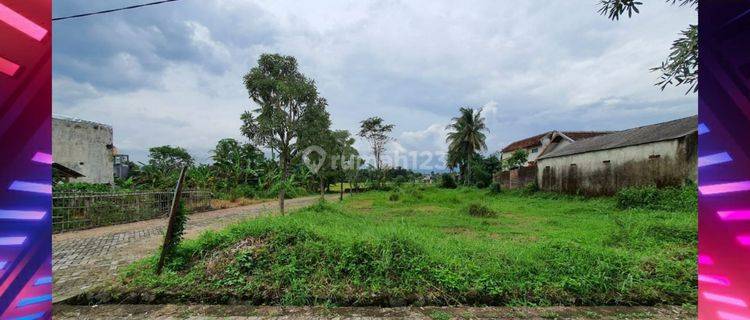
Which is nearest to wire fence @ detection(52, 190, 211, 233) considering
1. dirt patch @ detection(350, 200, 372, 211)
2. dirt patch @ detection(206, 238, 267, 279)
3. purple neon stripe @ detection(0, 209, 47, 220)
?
dirt patch @ detection(206, 238, 267, 279)

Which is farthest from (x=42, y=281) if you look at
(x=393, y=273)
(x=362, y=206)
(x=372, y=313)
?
(x=362, y=206)

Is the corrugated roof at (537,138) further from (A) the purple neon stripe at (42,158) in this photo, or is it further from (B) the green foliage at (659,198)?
(A) the purple neon stripe at (42,158)

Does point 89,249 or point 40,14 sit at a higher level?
point 40,14

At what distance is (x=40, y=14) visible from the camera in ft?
2.15

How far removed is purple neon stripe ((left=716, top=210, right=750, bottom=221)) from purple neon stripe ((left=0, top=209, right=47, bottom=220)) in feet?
4.72

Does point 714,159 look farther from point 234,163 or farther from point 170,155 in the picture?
point 170,155

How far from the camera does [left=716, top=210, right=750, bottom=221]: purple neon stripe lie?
65 centimetres

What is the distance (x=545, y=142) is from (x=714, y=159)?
36.0 meters

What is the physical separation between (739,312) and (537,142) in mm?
36770

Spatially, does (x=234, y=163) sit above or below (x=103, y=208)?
above

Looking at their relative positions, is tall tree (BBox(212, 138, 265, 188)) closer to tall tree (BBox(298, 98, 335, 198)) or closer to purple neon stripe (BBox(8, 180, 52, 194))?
tall tree (BBox(298, 98, 335, 198))

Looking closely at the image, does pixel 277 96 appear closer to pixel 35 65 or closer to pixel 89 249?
pixel 89 249

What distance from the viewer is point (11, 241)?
1.92 feet

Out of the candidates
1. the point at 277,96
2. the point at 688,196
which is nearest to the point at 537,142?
the point at 688,196
